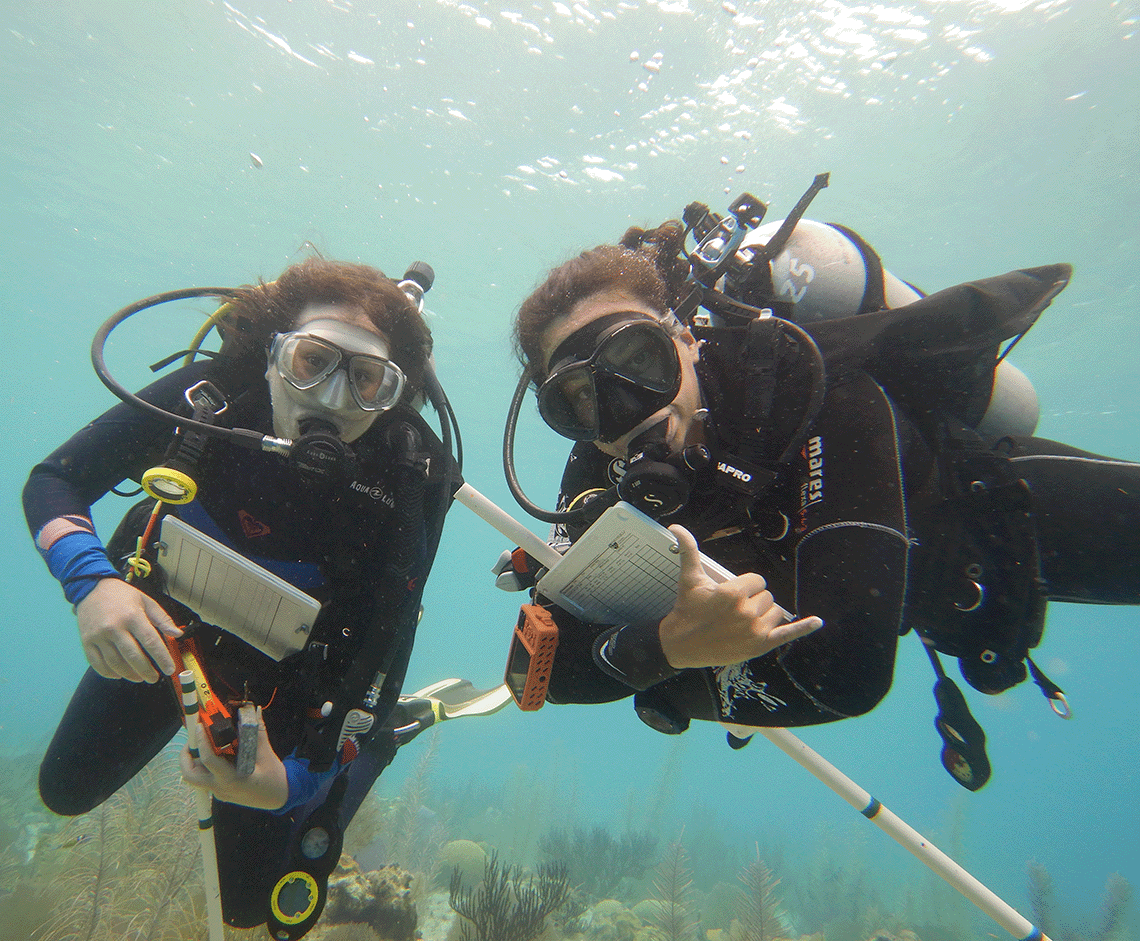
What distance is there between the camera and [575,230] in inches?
595

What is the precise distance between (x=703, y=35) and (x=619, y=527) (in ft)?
37.7

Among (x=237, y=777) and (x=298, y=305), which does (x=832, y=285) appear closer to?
(x=298, y=305)

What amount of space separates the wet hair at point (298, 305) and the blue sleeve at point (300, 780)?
212 cm

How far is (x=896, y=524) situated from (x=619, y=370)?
39.8 inches

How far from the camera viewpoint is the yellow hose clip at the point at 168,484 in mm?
2295

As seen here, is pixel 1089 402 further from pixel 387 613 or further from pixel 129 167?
pixel 129 167

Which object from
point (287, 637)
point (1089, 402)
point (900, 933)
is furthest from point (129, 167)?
point (1089, 402)

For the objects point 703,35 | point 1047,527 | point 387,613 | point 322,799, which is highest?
point 703,35

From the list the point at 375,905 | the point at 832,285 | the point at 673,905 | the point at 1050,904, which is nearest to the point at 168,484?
the point at 832,285

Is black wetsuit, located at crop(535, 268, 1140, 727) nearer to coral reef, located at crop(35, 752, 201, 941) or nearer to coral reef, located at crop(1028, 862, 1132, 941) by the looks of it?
coral reef, located at crop(35, 752, 201, 941)

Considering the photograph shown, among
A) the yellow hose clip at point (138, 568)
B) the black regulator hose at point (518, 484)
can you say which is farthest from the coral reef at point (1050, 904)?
the yellow hose clip at point (138, 568)

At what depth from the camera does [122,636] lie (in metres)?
2.10

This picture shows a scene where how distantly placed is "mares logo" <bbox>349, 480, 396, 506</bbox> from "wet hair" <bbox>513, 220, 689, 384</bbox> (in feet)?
3.66

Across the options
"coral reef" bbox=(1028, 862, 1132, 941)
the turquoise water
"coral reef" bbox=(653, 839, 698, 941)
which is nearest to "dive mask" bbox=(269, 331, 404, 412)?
the turquoise water
